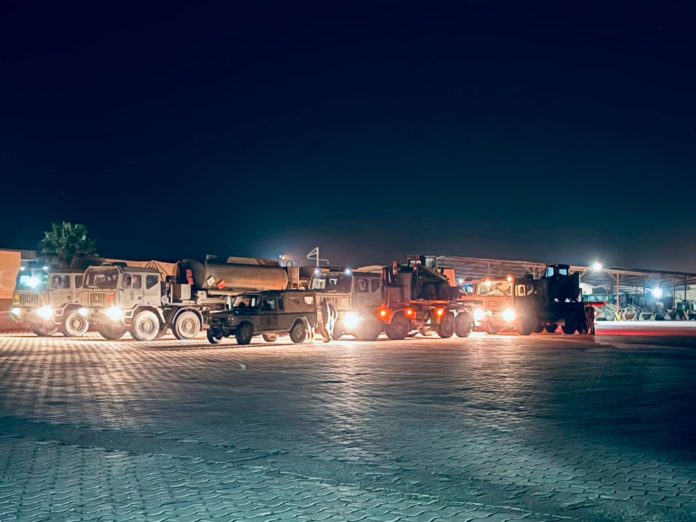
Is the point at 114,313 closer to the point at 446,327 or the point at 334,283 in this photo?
the point at 334,283

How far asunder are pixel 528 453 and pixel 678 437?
211 cm

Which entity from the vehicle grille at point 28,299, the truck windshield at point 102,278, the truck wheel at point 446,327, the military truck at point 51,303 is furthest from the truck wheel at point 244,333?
the vehicle grille at point 28,299

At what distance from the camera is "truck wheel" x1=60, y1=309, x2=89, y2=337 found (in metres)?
28.5

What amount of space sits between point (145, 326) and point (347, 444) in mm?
20712

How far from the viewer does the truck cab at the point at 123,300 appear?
2672 cm

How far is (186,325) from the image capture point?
90.7 ft

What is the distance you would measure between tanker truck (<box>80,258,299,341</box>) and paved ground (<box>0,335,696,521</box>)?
10983 millimetres

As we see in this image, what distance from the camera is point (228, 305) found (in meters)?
28.2

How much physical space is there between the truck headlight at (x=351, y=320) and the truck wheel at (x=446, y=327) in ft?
12.7

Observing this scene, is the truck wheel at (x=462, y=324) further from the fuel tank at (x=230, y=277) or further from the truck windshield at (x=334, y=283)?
the fuel tank at (x=230, y=277)

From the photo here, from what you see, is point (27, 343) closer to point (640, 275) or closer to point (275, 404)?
point (275, 404)

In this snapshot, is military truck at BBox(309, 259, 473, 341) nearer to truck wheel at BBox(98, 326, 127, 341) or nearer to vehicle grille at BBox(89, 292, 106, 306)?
truck wheel at BBox(98, 326, 127, 341)

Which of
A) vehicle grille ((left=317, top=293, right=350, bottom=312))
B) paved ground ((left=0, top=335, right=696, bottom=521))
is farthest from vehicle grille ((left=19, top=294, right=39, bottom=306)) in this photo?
paved ground ((left=0, top=335, right=696, bottom=521))

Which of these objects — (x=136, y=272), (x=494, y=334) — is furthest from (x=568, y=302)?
(x=136, y=272)
